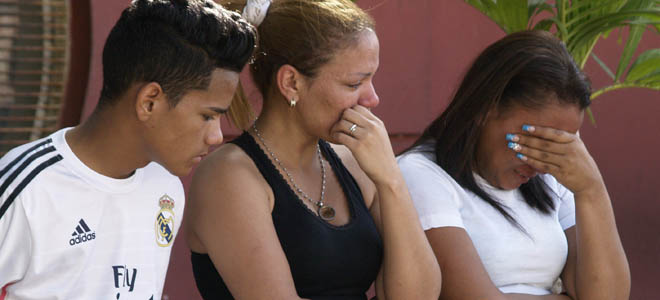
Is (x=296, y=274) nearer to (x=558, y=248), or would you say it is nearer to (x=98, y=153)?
(x=98, y=153)

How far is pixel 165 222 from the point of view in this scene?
2.08m

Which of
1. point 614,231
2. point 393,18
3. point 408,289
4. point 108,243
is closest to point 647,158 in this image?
point 393,18

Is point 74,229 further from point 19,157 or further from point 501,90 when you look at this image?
point 501,90

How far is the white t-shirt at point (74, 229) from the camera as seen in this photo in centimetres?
172

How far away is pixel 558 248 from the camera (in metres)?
2.57

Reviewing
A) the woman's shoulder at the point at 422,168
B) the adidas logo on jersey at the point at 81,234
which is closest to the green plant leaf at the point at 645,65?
the woman's shoulder at the point at 422,168

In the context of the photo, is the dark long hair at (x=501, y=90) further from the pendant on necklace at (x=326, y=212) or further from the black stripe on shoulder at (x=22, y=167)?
the black stripe on shoulder at (x=22, y=167)

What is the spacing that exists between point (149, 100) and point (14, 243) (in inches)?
16.5

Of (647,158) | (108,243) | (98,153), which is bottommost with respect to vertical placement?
(647,158)

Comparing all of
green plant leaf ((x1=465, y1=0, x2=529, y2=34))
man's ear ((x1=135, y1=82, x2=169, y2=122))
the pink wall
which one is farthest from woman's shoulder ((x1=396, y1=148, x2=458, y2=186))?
the pink wall

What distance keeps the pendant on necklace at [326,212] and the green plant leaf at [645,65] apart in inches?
55.6

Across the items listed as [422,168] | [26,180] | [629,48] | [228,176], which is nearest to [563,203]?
[422,168]

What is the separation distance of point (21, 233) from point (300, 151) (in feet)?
2.77

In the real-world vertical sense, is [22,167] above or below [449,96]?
above
